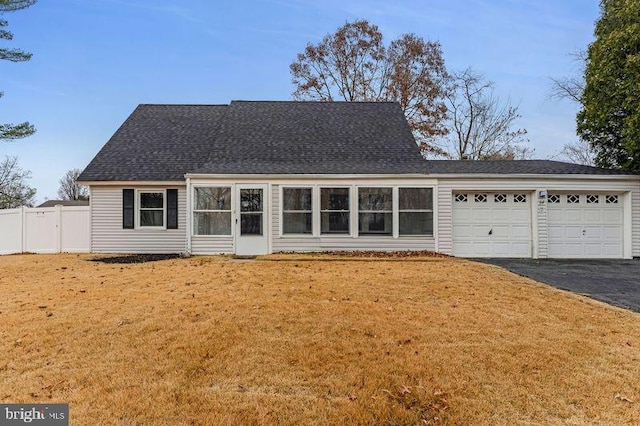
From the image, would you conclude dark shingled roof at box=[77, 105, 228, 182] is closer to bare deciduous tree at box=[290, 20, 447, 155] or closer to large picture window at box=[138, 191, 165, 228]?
large picture window at box=[138, 191, 165, 228]

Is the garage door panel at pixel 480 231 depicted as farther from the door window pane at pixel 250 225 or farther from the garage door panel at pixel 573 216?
the door window pane at pixel 250 225

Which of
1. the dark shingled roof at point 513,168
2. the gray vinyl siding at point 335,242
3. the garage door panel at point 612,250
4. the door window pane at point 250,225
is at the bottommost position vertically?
the garage door panel at point 612,250

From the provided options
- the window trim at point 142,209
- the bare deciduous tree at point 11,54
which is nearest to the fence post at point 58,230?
the window trim at point 142,209

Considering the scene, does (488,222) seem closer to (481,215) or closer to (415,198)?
(481,215)

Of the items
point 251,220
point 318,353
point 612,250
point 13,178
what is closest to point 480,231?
point 612,250

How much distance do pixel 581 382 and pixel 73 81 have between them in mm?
21755

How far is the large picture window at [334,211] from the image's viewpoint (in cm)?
1276

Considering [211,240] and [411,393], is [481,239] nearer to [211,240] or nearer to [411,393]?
[211,240]

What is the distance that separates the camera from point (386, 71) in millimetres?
27000

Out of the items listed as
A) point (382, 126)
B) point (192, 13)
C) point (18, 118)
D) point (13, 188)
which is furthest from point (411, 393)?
point (13, 188)

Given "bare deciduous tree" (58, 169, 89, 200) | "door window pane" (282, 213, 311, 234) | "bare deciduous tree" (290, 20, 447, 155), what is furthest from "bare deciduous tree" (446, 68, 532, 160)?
"bare deciduous tree" (58, 169, 89, 200)

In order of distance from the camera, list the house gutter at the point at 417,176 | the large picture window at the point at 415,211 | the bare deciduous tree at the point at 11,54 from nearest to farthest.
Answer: the house gutter at the point at 417,176, the large picture window at the point at 415,211, the bare deciduous tree at the point at 11,54

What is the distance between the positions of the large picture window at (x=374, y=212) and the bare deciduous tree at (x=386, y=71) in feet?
49.2

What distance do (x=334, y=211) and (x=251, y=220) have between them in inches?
108
